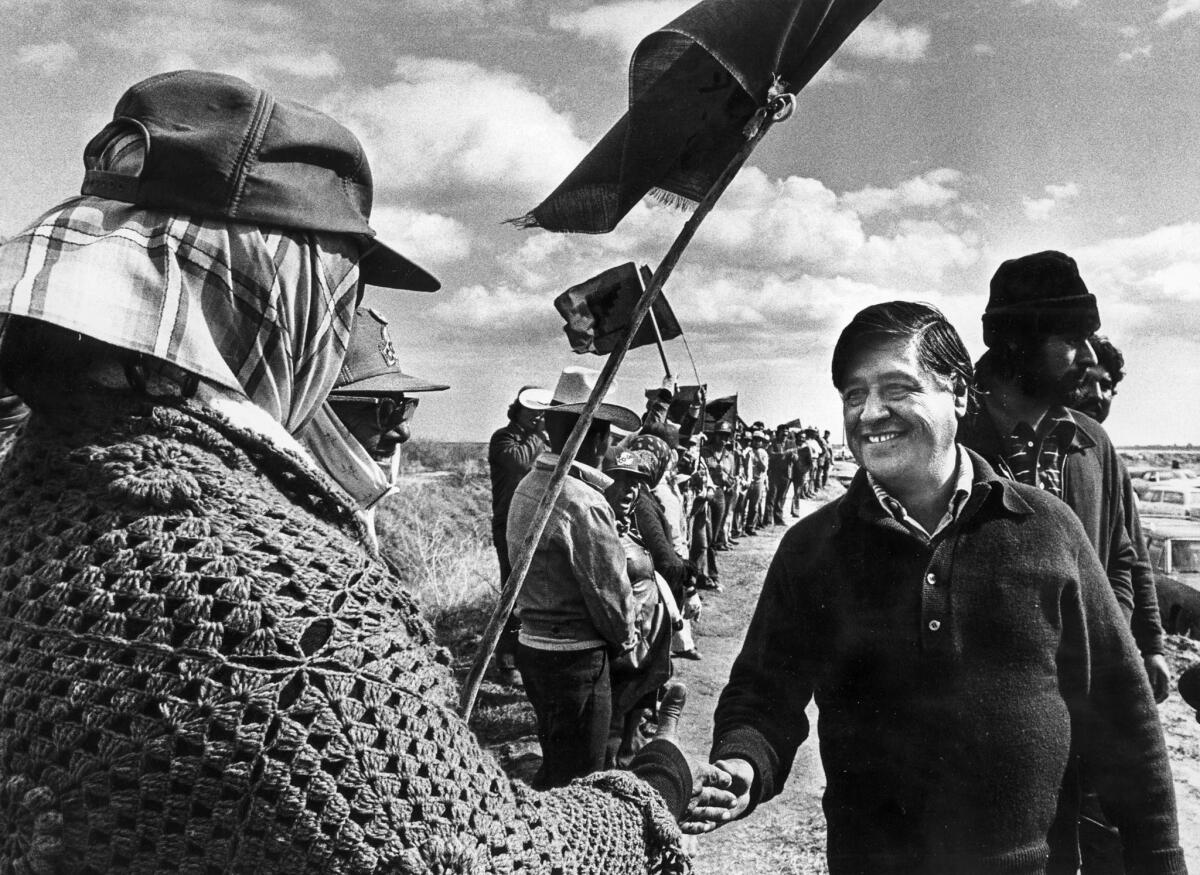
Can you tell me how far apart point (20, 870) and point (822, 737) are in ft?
5.88

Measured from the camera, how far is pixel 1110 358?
4.71 metres

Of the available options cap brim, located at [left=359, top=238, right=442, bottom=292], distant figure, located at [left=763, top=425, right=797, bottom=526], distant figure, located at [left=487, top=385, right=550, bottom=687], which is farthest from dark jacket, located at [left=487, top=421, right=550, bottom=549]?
distant figure, located at [left=763, top=425, right=797, bottom=526]

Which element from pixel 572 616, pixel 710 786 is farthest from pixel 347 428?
pixel 572 616

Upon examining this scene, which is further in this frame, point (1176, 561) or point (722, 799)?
point (1176, 561)

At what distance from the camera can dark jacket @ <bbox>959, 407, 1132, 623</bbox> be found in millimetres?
3309

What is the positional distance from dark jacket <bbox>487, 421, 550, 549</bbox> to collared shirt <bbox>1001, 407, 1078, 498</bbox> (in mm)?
3610

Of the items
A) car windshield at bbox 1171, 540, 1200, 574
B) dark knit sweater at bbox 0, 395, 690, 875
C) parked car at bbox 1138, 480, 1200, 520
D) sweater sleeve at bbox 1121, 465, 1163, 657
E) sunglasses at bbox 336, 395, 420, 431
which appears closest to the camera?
dark knit sweater at bbox 0, 395, 690, 875

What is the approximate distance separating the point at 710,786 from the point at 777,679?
43 centimetres

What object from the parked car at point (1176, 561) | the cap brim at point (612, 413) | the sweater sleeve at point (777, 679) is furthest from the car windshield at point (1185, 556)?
the sweater sleeve at point (777, 679)

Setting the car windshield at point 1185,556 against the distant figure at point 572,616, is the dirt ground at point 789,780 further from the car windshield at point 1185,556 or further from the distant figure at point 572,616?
the car windshield at point 1185,556

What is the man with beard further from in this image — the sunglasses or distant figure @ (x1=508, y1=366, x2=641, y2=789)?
the sunglasses

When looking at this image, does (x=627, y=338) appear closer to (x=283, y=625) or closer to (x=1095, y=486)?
(x=283, y=625)

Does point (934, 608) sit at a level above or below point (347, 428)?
below

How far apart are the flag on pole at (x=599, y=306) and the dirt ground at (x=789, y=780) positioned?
7.43ft
